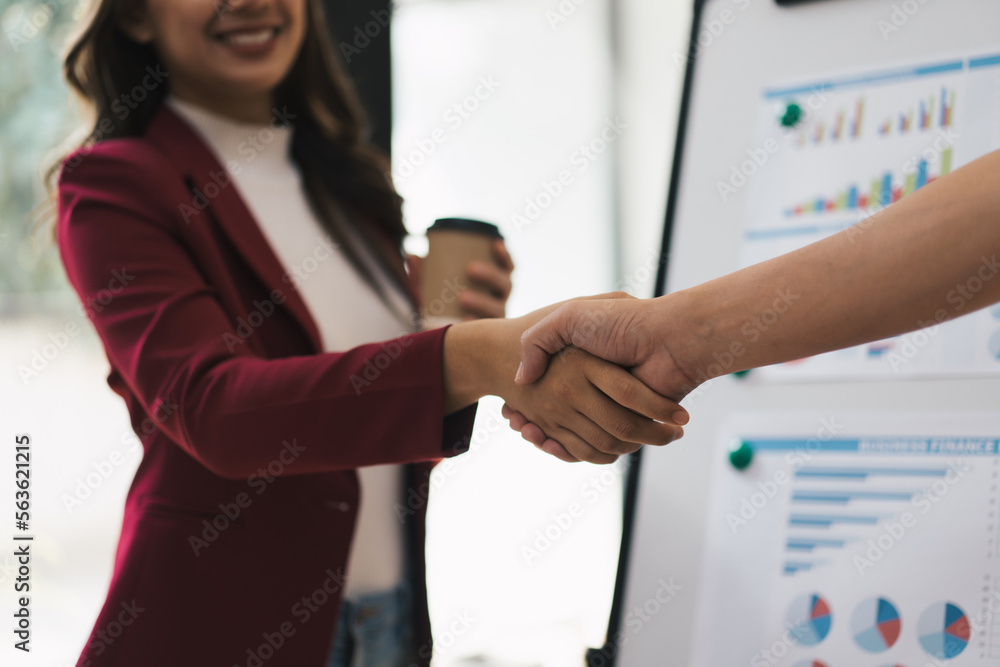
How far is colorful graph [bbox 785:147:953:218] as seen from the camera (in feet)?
2.82

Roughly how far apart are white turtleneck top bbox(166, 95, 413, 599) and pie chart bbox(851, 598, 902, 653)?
0.52 meters

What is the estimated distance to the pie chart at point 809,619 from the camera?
2.67ft

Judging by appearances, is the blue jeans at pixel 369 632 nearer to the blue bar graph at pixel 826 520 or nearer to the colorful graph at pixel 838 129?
the blue bar graph at pixel 826 520

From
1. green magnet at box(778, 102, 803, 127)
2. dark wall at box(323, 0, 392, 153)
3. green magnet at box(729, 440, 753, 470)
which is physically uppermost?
dark wall at box(323, 0, 392, 153)

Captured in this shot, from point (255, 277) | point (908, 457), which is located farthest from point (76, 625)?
point (908, 457)

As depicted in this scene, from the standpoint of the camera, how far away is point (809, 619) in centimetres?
82

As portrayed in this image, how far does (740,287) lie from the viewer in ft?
2.33

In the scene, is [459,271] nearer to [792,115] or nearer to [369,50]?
[792,115]

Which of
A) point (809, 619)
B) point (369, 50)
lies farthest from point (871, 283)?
point (369, 50)

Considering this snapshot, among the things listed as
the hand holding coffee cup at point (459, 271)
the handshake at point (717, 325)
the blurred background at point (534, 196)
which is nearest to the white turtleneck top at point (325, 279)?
the hand holding coffee cup at point (459, 271)

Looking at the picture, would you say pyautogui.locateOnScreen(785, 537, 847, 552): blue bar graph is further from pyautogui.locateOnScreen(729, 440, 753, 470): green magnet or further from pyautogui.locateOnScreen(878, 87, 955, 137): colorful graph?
pyautogui.locateOnScreen(878, 87, 955, 137): colorful graph

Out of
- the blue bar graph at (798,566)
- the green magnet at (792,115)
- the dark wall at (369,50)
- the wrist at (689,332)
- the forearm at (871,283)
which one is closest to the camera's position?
the forearm at (871,283)

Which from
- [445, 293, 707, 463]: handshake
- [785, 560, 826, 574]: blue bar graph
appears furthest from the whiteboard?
[445, 293, 707, 463]: handshake

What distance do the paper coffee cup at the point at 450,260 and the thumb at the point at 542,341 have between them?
15 cm
